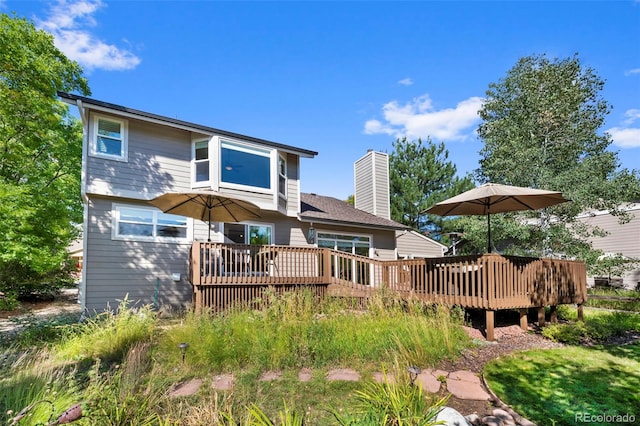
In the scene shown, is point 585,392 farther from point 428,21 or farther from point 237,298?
point 428,21

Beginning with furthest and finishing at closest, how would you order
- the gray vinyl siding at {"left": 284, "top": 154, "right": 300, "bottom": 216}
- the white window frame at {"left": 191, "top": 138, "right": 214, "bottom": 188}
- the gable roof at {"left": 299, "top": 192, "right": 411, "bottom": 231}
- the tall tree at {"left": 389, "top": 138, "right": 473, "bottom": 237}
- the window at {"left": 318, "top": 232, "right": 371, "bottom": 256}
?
the tall tree at {"left": 389, "top": 138, "right": 473, "bottom": 237} → the window at {"left": 318, "top": 232, "right": 371, "bottom": 256} → the gable roof at {"left": 299, "top": 192, "right": 411, "bottom": 231} → the gray vinyl siding at {"left": 284, "top": 154, "right": 300, "bottom": 216} → the white window frame at {"left": 191, "top": 138, "right": 214, "bottom": 188}

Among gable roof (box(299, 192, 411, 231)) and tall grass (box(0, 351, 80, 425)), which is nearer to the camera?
tall grass (box(0, 351, 80, 425))

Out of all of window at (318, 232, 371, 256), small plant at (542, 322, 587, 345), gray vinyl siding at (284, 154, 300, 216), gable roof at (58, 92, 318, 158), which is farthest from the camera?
window at (318, 232, 371, 256)

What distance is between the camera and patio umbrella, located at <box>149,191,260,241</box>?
7098mm

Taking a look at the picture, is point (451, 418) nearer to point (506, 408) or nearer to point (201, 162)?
point (506, 408)

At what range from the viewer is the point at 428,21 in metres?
9.65

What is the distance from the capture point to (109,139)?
865cm

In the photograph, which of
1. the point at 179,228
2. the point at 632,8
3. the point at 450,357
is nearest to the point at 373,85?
the point at 632,8

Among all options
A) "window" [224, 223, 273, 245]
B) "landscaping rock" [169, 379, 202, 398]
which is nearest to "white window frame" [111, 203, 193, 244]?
"window" [224, 223, 273, 245]

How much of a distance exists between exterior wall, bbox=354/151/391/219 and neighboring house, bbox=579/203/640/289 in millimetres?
8805

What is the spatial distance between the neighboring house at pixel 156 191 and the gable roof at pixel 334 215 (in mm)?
226

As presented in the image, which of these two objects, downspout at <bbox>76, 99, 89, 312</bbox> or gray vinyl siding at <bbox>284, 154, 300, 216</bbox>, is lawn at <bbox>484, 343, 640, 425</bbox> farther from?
downspout at <bbox>76, 99, 89, 312</bbox>

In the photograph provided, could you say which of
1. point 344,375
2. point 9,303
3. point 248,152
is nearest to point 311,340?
point 344,375
